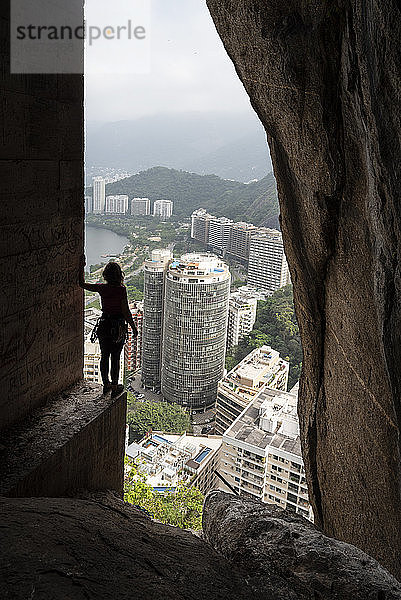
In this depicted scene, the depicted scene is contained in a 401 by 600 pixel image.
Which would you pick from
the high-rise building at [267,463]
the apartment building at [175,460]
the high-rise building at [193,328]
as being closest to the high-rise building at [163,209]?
the high-rise building at [193,328]

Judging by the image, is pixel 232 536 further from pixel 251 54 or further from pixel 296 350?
pixel 296 350

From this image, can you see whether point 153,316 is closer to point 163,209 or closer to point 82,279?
point 163,209

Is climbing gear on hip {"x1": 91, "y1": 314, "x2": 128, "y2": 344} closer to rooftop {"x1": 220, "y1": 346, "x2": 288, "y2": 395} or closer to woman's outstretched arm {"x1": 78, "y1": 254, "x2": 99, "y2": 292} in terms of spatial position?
woman's outstretched arm {"x1": 78, "y1": 254, "x2": 99, "y2": 292}

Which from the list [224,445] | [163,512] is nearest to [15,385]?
[163,512]

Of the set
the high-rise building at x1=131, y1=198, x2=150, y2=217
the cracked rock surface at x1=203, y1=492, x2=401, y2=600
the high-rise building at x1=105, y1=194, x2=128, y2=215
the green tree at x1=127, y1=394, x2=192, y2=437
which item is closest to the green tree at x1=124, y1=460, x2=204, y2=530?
the green tree at x1=127, y1=394, x2=192, y2=437

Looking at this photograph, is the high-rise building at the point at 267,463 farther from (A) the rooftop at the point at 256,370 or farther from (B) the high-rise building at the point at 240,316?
(B) the high-rise building at the point at 240,316

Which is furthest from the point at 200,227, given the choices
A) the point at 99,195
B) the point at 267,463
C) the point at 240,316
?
the point at 267,463
